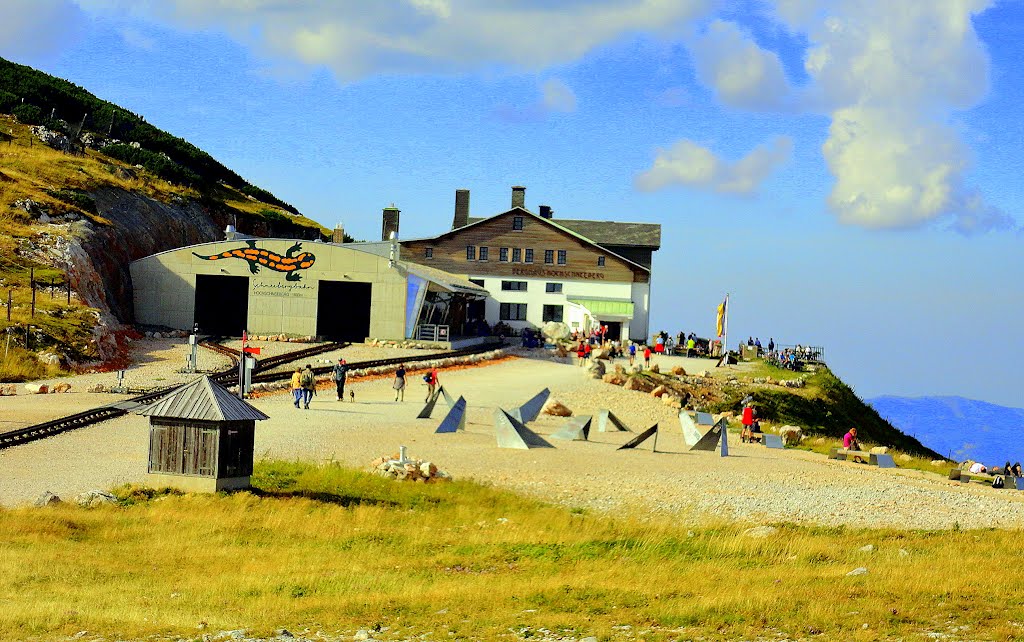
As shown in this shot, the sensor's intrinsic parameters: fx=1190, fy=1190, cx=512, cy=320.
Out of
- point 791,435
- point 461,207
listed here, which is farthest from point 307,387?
point 461,207

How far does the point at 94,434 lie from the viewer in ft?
105

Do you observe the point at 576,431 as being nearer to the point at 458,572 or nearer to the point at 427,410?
the point at 427,410

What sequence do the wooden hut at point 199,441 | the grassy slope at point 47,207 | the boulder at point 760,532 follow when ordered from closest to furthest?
the boulder at point 760,532, the wooden hut at point 199,441, the grassy slope at point 47,207

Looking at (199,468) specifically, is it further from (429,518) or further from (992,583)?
(992,583)

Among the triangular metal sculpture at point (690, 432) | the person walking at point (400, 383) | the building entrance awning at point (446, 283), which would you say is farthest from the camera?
the building entrance awning at point (446, 283)

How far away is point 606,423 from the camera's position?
133 feet

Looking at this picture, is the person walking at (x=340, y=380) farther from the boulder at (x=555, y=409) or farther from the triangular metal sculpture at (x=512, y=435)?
the triangular metal sculpture at (x=512, y=435)

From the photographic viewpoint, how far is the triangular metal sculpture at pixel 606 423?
3991 centimetres

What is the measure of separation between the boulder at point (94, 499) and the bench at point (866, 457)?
22532 mm

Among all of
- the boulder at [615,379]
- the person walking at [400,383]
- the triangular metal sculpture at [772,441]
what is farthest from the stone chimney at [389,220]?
the triangular metal sculpture at [772,441]

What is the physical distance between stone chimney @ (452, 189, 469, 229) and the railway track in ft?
69.6

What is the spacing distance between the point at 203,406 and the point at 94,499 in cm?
316

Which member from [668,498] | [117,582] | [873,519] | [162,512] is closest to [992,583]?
[873,519]

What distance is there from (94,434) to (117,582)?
15.2 m
